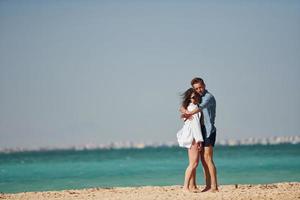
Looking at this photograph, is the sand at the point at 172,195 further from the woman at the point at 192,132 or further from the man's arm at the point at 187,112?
the man's arm at the point at 187,112

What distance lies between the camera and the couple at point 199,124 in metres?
13.4

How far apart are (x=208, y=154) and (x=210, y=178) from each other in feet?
1.84

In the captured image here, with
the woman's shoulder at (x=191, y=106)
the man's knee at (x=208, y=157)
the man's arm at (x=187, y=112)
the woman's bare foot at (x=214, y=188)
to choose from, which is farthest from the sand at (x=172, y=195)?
the woman's shoulder at (x=191, y=106)

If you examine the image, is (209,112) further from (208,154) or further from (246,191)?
(246,191)

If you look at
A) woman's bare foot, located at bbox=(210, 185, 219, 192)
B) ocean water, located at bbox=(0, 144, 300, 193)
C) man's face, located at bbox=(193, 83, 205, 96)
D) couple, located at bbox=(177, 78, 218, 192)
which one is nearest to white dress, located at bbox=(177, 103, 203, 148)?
couple, located at bbox=(177, 78, 218, 192)

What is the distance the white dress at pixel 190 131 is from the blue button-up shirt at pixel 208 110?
118 mm

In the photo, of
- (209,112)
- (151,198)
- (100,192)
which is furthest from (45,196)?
(209,112)

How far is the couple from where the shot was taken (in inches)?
527

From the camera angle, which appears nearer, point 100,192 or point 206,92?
point 206,92

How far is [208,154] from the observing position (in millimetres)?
13484

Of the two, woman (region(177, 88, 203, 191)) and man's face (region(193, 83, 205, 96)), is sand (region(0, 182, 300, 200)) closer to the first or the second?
woman (region(177, 88, 203, 191))

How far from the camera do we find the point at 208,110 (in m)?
13.4

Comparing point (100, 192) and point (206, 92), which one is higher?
point (206, 92)

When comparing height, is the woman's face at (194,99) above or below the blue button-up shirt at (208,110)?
above
